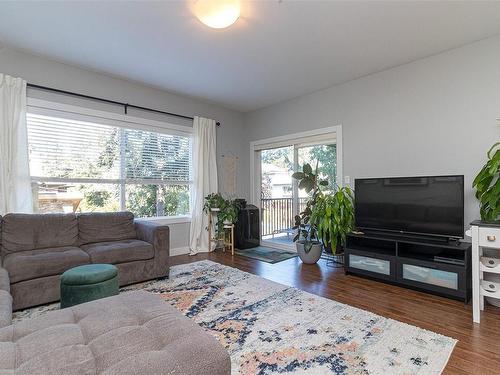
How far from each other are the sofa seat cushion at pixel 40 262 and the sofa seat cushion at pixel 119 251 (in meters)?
0.10

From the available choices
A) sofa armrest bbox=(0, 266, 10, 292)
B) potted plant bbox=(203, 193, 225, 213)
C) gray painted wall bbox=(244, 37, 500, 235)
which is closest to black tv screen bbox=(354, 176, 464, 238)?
gray painted wall bbox=(244, 37, 500, 235)

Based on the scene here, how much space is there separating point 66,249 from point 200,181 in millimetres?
2245

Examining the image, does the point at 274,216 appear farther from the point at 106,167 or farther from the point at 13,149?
the point at 13,149

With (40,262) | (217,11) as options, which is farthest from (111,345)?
(217,11)

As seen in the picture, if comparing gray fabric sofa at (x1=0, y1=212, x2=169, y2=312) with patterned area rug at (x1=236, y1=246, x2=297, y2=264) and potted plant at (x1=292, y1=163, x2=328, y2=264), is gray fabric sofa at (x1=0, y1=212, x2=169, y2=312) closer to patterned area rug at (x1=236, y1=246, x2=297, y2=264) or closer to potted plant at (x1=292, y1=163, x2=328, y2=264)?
patterned area rug at (x1=236, y1=246, x2=297, y2=264)

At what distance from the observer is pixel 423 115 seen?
3168 mm

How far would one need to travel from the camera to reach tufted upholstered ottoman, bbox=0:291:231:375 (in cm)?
96

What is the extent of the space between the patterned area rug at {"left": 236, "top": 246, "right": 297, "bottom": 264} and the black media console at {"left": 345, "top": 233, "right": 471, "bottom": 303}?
1.15 m

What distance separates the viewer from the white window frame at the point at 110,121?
3.23m

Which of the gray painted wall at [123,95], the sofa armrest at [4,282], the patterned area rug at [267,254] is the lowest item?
the patterned area rug at [267,254]

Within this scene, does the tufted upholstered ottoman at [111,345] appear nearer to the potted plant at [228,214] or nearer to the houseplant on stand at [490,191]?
the houseplant on stand at [490,191]

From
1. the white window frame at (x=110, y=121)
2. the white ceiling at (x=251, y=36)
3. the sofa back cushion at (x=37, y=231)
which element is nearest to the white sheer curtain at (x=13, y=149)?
the white window frame at (x=110, y=121)

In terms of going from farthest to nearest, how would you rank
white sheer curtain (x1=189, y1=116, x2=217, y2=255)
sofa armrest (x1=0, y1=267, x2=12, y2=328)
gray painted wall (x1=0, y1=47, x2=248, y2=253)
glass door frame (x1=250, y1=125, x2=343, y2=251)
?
white sheer curtain (x1=189, y1=116, x2=217, y2=255), glass door frame (x1=250, y1=125, x2=343, y2=251), gray painted wall (x1=0, y1=47, x2=248, y2=253), sofa armrest (x1=0, y1=267, x2=12, y2=328)

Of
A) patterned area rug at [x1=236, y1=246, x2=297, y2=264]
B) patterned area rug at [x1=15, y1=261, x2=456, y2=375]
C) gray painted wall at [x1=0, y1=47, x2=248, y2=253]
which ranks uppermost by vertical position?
gray painted wall at [x1=0, y1=47, x2=248, y2=253]
